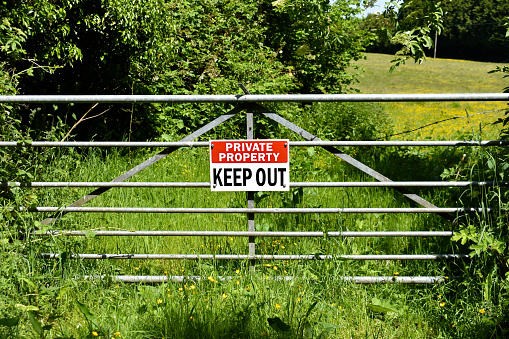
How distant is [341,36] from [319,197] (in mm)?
1930

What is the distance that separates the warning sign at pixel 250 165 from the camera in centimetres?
342

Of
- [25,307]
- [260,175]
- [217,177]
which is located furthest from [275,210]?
[25,307]

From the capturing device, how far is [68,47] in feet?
22.2

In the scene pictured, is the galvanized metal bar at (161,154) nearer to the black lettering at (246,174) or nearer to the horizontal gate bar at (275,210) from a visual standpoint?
the horizontal gate bar at (275,210)

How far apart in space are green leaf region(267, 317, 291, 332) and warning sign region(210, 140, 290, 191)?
107cm

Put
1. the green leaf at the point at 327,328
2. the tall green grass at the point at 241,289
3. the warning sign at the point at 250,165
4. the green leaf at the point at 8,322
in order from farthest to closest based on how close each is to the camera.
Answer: the warning sign at the point at 250,165 → the tall green grass at the point at 241,289 → the green leaf at the point at 327,328 → the green leaf at the point at 8,322

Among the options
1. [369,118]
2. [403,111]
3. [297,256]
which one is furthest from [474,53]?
[297,256]

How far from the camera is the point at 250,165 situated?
3451mm

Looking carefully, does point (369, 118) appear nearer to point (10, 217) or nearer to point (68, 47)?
point (68, 47)

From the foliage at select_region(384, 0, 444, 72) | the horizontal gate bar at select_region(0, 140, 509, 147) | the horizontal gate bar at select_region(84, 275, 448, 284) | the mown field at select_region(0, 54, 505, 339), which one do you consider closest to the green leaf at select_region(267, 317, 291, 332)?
the mown field at select_region(0, 54, 505, 339)

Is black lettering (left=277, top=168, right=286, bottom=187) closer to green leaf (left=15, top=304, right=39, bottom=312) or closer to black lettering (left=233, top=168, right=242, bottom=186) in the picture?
black lettering (left=233, top=168, right=242, bottom=186)

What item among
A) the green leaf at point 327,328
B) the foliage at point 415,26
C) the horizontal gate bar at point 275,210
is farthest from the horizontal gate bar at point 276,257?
the foliage at point 415,26

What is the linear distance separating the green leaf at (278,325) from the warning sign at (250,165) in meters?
1.07

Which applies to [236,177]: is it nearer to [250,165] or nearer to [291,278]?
[250,165]
